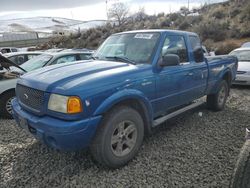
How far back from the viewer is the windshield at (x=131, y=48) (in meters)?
3.80

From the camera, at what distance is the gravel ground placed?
3.04 metres

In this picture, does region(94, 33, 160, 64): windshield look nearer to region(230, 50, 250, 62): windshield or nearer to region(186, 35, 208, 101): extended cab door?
region(186, 35, 208, 101): extended cab door

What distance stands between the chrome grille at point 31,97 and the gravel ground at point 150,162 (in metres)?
0.90

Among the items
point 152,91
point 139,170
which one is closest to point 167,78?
point 152,91

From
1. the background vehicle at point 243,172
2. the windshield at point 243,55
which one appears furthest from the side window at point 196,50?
the windshield at point 243,55

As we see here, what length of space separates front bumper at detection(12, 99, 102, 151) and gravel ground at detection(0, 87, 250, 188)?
0.55 m

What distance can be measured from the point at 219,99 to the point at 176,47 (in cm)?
212

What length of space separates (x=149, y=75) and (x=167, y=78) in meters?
0.44

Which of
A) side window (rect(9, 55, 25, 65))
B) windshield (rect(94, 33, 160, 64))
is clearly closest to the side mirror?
windshield (rect(94, 33, 160, 64))

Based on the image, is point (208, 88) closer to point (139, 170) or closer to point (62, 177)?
point (139, 170)

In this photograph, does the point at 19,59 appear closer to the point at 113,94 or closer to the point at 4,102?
the point at 4,102

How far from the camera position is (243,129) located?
4668 mm

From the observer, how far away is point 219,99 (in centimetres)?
571

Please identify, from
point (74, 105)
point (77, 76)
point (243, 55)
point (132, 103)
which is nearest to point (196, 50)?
point (132, 103)
